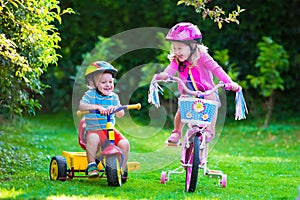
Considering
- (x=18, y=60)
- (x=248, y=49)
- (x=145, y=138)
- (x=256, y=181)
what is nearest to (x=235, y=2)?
(x=248, y=49)

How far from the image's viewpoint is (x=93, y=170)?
633cm

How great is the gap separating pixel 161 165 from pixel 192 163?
6.55ft

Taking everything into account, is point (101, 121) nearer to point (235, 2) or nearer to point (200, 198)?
point (200, 198)

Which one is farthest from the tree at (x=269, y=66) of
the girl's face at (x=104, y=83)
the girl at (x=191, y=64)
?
the girl's face at (x=104, y=83)

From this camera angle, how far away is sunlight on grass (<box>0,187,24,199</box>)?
5.24m

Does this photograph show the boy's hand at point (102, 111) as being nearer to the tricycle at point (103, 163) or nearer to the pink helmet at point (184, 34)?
the tricycle at point (103, 163)

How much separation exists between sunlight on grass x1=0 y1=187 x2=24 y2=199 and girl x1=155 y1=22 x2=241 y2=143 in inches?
66.5

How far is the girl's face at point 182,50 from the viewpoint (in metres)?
6.44

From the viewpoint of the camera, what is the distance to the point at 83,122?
668cm

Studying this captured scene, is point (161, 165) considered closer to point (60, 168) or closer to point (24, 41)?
point (60, 168)

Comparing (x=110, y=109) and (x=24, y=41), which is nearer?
(x=110, y=109)

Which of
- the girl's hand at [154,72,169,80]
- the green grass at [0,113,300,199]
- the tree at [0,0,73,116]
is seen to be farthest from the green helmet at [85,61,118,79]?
the green grass at [0,113,300,199]

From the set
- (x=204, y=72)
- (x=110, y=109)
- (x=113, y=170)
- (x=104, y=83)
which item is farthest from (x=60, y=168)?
(x=204, y=72)

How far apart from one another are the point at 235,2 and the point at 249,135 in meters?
3.26
